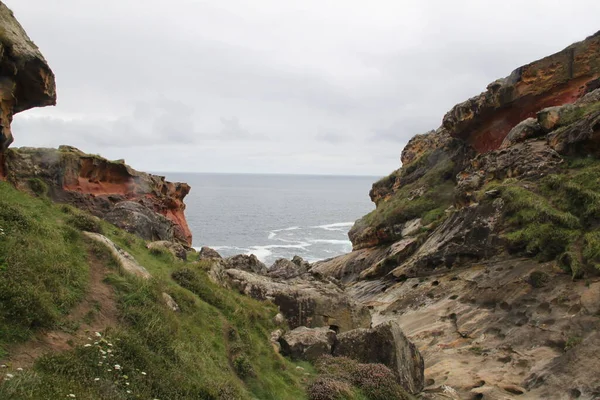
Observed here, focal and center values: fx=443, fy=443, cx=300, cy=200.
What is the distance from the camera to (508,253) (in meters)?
28.9

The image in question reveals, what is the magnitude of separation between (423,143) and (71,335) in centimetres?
5781

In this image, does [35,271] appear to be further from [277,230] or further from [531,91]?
[277,230]

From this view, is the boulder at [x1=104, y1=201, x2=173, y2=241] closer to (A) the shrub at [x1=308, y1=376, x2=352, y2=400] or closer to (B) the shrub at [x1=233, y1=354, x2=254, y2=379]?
(B) the shrub at [x1=233, y1=354, x2=254, y2=379]

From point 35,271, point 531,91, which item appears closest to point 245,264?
point 35,271

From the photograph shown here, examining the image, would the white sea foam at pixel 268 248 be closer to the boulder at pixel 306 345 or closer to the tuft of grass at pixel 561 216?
the tuft of grass at pixel 561 216

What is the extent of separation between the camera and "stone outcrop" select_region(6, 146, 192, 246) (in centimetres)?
2681

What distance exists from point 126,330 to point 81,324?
3.65ft

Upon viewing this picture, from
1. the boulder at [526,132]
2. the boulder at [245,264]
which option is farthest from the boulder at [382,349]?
the boulder at [526,132]

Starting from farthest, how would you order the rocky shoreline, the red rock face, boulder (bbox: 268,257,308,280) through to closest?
the red rock face
boulder (bbox: 268,257,308,280)
the rocky shoreline

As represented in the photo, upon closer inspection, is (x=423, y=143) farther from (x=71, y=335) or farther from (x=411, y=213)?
(x=71, y=335)

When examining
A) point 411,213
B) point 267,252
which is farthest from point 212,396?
point 267,252

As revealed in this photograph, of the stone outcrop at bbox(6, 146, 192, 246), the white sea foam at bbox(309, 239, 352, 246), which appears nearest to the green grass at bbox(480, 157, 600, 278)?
the stone outcrop at bbox(6, 146, 192, 246)

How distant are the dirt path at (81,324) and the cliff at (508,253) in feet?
44.8

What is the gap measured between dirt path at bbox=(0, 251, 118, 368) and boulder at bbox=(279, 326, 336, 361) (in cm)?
804
